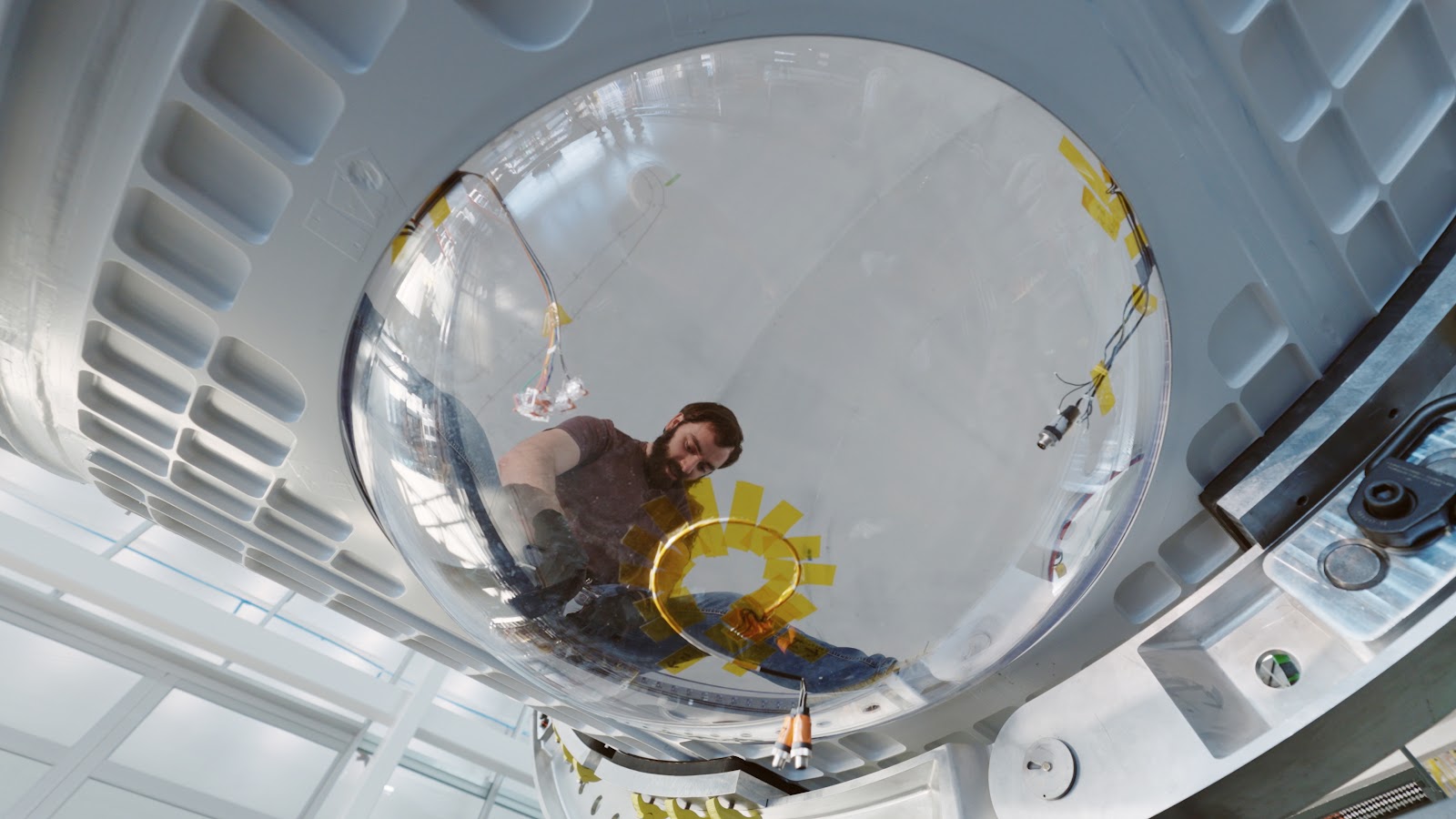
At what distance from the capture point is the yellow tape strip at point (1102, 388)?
43.8 inches

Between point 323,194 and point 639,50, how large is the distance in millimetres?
477

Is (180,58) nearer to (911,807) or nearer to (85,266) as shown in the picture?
(85,266)

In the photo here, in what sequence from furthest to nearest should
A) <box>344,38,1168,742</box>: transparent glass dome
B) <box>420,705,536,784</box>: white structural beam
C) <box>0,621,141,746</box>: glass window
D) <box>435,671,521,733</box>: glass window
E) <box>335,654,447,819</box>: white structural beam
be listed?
1. <box>435,671,521,733</box>: glass window
2. <box>420,705,536,784</box>: white structural beam
3. <box>335,654,447,819</box>: white structural beam
4. <box>0,621,141,746</box>: glass window
5. <box>344,38,1168,742</box>: transparent glass dome

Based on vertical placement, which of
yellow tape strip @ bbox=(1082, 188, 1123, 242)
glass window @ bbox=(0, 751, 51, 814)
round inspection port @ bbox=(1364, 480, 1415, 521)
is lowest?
round inspection port @ bbox=(1364, 480, 1415, 521)

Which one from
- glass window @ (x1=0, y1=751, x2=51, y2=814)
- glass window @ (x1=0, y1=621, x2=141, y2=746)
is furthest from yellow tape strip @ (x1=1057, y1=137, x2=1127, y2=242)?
glass window @ (x1=0, y1=621, x2=141, y2=746)

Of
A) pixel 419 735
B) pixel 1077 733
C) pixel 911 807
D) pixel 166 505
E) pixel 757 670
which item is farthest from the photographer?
pixel 419 735

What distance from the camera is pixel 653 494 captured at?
3.50 ft

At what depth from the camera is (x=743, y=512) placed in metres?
1.07

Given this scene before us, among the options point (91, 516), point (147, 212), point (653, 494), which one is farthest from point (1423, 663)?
point (91, 516)

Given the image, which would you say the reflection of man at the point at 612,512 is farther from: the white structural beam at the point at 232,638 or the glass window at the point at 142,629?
the glass window at the point at 142,629

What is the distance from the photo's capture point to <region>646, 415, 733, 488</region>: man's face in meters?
1.02

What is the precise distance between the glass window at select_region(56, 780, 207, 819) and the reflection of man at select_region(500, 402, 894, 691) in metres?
5.21

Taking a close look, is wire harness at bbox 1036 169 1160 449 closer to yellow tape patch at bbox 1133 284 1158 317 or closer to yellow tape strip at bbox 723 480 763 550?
yellow tape patch at bbox 1133 284 1158 317

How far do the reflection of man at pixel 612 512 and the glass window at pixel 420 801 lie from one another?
5503 mm
